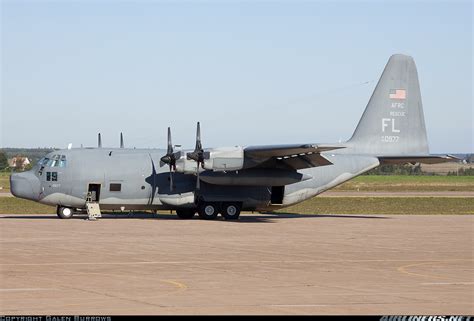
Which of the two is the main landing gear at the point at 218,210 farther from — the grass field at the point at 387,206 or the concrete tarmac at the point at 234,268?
the grass field at the point at 387,206

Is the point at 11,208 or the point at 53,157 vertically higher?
the point at 53,157

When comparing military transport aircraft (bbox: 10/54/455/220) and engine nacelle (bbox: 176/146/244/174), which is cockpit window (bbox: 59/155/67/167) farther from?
engine nacelle (bbox: 176/146/244/174)

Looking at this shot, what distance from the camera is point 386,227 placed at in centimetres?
3509

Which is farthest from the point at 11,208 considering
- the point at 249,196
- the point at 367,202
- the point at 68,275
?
the point at 68,275

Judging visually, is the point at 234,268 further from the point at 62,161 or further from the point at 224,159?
the point at 62,161

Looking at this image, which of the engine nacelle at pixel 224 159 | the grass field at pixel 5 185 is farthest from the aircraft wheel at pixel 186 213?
the grass field at pixel 5 185

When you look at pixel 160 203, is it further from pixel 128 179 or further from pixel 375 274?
pixel 375 274

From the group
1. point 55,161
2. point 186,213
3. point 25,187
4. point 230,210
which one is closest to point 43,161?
point 55,161

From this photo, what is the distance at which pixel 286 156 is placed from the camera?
123ft

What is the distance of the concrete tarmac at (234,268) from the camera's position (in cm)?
1505

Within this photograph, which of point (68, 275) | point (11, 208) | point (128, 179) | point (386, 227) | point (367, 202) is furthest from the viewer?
point (367, 202)

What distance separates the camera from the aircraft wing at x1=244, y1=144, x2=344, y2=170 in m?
35.4

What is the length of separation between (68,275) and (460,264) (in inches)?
375

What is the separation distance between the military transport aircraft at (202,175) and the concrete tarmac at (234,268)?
2.61 m
